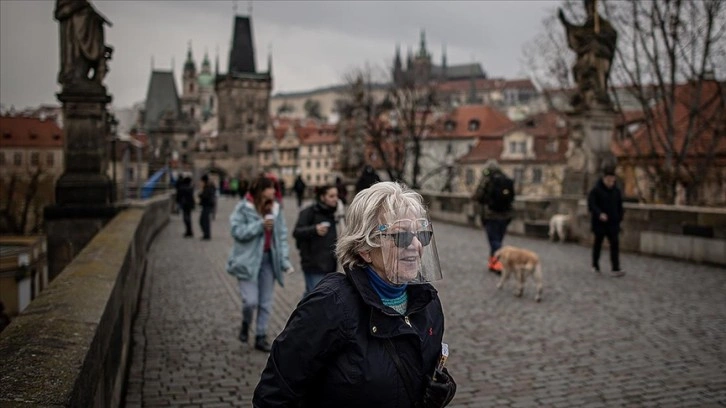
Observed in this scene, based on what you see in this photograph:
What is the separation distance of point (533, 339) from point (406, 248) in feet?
16.1

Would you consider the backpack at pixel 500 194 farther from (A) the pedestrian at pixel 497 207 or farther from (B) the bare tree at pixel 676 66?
(B) the bare tree at pixel 676 66

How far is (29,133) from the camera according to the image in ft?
47.0

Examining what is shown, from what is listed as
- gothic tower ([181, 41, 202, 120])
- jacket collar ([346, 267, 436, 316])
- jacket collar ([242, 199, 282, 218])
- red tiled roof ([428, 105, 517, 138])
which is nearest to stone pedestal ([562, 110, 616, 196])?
jacket collar ([242, 199, 282, 218])

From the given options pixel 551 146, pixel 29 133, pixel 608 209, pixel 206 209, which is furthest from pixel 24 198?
pixel 551 146

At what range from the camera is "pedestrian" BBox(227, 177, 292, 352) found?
6.86 m

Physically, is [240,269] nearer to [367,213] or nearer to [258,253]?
[258,253]

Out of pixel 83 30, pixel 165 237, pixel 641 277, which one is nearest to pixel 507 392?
pixel 641 277

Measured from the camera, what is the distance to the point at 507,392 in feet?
17.7

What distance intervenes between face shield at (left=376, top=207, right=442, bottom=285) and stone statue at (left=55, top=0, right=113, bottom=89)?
9.70 metres

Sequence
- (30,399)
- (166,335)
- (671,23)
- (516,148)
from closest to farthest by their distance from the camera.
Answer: (30,399) < (166,335) < (671,23) < (516,148)

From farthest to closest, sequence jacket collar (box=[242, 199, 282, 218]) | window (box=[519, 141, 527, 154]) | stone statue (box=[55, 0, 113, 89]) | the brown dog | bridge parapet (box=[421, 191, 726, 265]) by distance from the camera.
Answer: window (box=[519, 141, 527, 154])
bridge parapet (box=[421, 191, 726, 265])
stone statue (box=[55, 0, 113, 89])
the brown dog
jacket collar (box=[242, 199, 282, 218])

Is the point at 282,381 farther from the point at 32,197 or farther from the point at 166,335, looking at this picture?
the point at 32,197

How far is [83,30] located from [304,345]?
10003 millimetres

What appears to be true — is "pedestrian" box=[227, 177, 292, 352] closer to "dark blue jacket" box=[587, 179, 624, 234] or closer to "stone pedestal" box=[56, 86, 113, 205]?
"stone pedestal" box=[56, 86, 113, 205]
